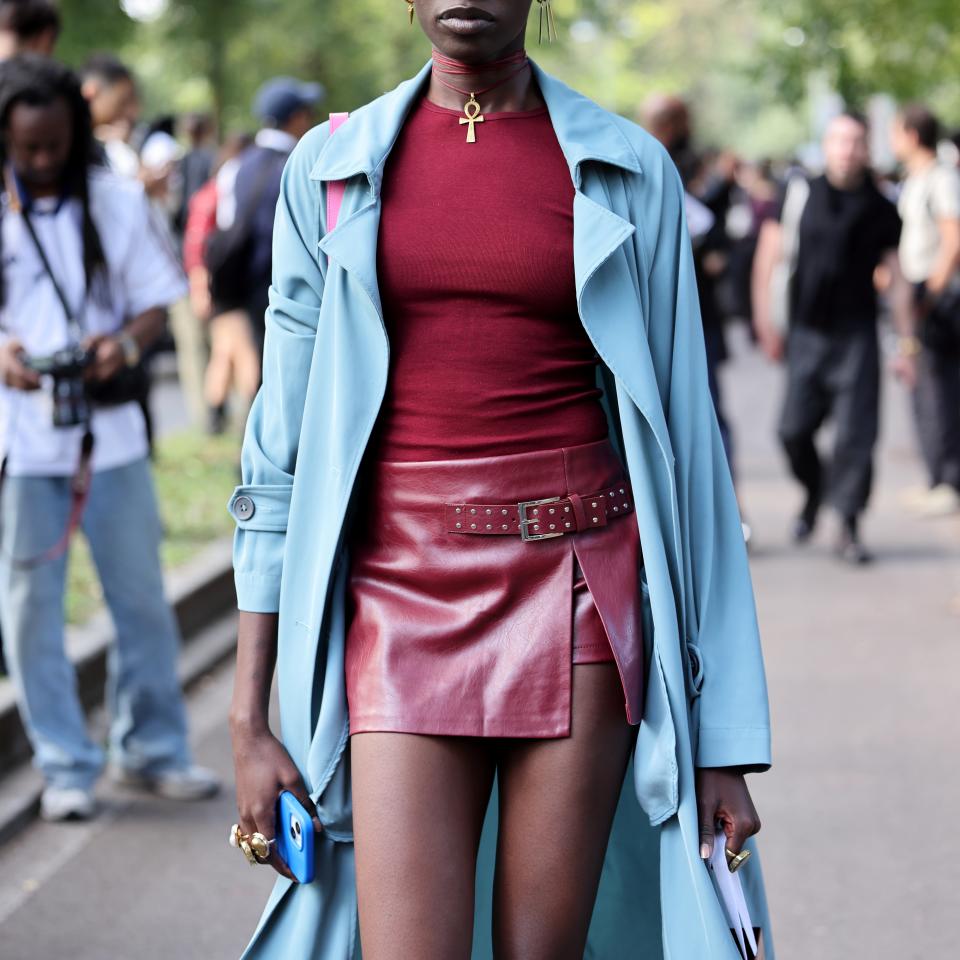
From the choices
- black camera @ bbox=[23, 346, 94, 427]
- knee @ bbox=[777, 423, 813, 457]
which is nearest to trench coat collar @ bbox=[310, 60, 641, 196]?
black camera @ bbox=[23, 346, 94, 427]

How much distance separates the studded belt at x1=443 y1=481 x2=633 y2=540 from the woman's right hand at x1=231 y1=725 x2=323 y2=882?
441 millimetres

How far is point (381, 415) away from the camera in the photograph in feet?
8.96

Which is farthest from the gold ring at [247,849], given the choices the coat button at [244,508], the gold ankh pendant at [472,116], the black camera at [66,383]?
the black camera at [66,383]

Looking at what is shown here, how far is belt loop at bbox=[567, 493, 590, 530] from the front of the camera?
2.67 meters

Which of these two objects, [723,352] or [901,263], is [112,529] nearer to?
[723,352]

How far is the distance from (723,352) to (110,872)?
5.22m

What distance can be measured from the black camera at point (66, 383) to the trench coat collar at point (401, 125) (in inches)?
109

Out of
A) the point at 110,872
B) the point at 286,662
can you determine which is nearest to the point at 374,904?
the point at 286,662

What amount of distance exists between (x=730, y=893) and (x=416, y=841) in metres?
0.49

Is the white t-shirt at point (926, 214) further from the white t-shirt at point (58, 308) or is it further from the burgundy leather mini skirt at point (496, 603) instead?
the burgundy leather mini skirt at point (496, 603)

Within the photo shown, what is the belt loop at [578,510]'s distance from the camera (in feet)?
8.75

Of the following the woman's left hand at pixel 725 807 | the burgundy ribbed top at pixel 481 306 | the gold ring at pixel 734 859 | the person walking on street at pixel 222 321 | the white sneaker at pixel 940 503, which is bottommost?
the white sneaker at pixel 940 503

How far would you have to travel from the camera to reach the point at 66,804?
18.5ft

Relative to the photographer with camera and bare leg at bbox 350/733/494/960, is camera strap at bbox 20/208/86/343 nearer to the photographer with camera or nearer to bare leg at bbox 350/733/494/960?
the photographer with camera
